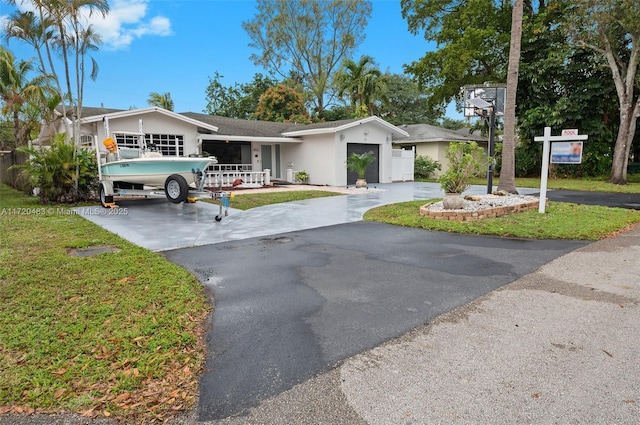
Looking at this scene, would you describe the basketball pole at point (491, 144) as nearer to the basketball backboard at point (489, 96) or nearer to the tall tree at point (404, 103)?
the basketball backboard at point (489, 96)

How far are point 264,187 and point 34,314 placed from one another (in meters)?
14.8

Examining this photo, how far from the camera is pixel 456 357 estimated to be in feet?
10.2

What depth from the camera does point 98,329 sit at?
11.7 ft

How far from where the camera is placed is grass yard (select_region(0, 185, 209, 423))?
2613mm

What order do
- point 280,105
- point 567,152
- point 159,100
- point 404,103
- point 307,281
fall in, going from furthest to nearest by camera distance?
point 404,103, point 280,105, point 159,100, point 567,152, point 307,281

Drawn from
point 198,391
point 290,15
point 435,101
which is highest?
point 290,15

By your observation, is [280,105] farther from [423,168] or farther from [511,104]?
[511,104]

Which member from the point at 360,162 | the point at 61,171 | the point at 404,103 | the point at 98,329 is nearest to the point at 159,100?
the point at 360,162

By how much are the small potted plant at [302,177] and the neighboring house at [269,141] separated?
229mm

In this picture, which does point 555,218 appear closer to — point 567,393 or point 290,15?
point 567,393

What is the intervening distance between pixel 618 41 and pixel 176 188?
22.6 m

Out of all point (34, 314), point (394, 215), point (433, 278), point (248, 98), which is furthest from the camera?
point (248, 98)

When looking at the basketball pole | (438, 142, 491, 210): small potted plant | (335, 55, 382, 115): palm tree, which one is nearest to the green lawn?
(438, 142, 491, 210): small potted plant

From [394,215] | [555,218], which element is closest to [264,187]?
[394,215]
